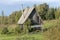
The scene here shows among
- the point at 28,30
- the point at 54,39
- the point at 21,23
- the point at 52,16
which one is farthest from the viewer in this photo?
the point at 52,16

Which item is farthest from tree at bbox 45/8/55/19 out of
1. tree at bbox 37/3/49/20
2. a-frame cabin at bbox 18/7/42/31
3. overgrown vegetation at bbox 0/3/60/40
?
a-frame cabin at bbox 18/7/42/31

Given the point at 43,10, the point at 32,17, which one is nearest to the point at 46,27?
the point at 32,17

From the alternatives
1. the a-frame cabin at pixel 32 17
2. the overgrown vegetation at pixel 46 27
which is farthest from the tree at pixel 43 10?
the a-frame cabin at pixel 32 17

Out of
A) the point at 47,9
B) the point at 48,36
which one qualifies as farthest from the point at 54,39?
the point at 47,9

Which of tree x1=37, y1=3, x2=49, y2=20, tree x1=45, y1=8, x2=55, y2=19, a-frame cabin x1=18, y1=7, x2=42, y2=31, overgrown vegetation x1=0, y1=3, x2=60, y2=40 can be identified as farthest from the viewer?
tree x1=37, y1=3, x2=49, y2=20

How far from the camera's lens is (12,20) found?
84.6 metres

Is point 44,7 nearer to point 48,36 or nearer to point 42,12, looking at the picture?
point 42,12

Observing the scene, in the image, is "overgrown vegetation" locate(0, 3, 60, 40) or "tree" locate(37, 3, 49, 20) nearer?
"overgrown vegetation" locate(0, 3, 60, 40)

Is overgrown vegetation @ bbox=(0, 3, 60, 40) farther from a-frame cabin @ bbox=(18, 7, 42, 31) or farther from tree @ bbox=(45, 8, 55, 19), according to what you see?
a-frame cabin @ bbox=(18, 7, 42, 31)

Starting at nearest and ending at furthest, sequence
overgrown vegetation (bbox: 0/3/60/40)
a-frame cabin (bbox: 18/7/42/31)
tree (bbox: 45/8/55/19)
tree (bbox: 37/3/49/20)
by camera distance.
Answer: overgrown vegetation (bbox: 0/3/60/40), a-frame cabin (bbox: 18/7/42/31), tree (bbox: 45/8/55/19), tree (bbox: 37/3/49/20)

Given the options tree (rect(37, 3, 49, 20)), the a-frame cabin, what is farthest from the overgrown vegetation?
the a-frame cabin

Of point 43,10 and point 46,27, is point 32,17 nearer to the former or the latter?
point 43,10

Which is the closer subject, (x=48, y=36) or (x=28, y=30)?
(x=48, y=36)

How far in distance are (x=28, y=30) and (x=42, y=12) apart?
27.1 metres
